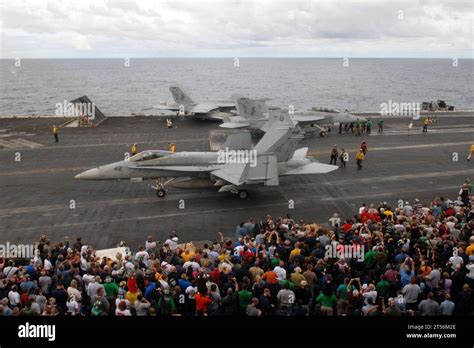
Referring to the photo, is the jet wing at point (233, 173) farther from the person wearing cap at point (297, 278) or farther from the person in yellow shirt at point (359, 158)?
the person wearing cap at point (297, 278)

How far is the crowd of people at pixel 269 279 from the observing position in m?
10.9

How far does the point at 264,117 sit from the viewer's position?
42500 mm

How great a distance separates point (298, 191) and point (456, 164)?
547 inches

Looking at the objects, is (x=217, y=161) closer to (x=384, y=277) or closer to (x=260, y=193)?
(x=260, y=193)

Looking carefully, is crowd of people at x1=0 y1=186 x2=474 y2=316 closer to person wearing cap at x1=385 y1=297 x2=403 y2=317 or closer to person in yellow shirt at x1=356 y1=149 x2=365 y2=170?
person wearing cap at x1=385 y1=297 x2=403 y2=317

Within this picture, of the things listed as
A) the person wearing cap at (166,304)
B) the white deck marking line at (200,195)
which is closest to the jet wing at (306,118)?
the white deck marking line at (200,195)

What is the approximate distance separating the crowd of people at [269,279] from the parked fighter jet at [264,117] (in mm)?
26457

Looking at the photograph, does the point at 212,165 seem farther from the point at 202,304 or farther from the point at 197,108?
the point at 197,108

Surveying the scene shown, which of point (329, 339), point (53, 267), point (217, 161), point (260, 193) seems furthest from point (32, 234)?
point (329, 339)

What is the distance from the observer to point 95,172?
25391 millimetres

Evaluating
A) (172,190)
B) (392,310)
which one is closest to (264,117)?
(172,190)

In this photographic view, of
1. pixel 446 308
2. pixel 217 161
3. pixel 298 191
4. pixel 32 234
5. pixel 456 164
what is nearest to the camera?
pixel 446 308

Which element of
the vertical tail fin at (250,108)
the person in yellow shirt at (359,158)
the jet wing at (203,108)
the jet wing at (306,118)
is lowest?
the person in yellow shirt at (359,158)

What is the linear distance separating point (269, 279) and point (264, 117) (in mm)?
31692
